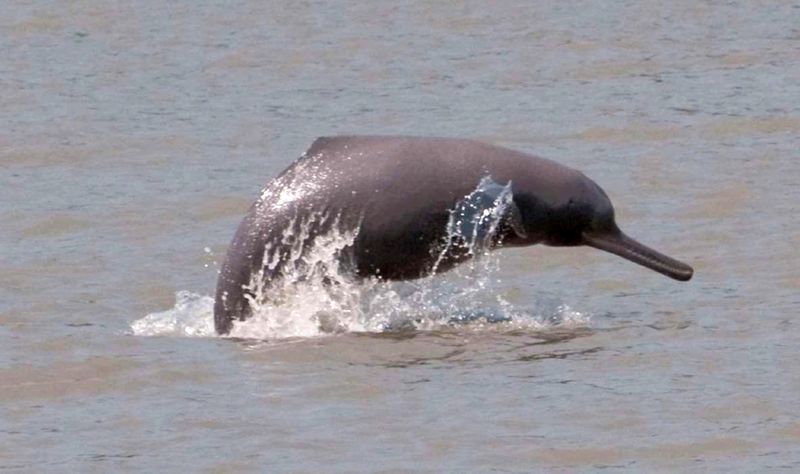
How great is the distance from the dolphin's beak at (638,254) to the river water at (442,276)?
0.25m

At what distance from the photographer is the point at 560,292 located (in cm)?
1467

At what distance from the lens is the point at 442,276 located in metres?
13.9

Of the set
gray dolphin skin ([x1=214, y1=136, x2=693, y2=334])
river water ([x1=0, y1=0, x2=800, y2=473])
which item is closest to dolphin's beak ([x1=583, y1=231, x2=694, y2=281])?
river water ([x1=0, y1=0, x2=800, y2=473])

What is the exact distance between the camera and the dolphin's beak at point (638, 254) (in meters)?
13.6

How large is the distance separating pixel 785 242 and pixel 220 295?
159 inches

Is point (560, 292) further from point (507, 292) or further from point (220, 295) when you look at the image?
point (220, 295)

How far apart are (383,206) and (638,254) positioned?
1632 millimetres

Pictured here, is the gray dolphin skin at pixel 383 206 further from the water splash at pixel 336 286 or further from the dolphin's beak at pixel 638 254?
the dolphin's beak at pixel 638 254

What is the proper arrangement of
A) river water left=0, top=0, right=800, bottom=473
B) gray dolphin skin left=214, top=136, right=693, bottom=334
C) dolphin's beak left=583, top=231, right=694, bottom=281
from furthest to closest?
1. dolphin's beak left=583, top=231, right=694, bottom=281
2. gray dolphin skin left=214, top=136, right=693, bottom=334
3. river water left=0, top=0, right=800, bottom=473

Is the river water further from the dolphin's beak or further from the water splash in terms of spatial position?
the dolphin's beak

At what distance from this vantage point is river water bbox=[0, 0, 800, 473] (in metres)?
10.7

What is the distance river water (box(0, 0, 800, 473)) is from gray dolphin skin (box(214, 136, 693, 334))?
41 cm

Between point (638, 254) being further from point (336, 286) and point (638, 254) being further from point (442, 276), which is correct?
point (336, 286)

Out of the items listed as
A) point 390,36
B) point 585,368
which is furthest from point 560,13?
point 585,368
